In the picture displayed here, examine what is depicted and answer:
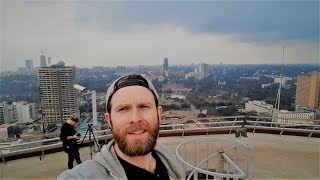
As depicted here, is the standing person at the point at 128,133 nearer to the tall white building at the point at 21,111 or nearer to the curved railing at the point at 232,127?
the tall white building at the point at 21,111

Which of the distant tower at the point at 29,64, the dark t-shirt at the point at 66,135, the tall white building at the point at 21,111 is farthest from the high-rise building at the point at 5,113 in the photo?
the dark t-shirt at the point at 66,135

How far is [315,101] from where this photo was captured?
3.31 meters

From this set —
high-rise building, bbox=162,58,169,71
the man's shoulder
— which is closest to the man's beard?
the man's shoulder

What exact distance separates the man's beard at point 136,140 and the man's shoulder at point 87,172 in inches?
4.1

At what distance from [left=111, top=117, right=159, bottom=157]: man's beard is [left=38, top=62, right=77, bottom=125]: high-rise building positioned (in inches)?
100

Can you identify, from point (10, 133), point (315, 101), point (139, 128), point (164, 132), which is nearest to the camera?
point (139, 128)

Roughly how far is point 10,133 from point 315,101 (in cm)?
366

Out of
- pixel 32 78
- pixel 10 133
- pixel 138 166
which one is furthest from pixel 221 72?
pixel 138 166

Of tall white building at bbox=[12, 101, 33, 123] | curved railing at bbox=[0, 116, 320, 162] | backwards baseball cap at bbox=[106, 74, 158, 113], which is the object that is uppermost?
backwards baseball cap at bbox=[106, 74, 158, 113]

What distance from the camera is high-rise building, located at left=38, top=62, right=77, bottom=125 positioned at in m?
3.22

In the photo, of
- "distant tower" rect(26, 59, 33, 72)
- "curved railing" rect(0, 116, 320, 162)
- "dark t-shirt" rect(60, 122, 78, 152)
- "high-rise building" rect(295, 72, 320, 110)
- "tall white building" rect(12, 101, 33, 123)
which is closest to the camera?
"tall white building" rect(12, 101, 33, 123)

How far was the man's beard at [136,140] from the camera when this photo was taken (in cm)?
79

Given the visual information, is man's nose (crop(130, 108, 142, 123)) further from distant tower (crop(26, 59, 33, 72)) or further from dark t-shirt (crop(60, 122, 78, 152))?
dark t-shirt (crop(60, 122, 78, 152))

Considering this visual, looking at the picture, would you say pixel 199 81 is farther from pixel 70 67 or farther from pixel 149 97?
pixel 149 97
